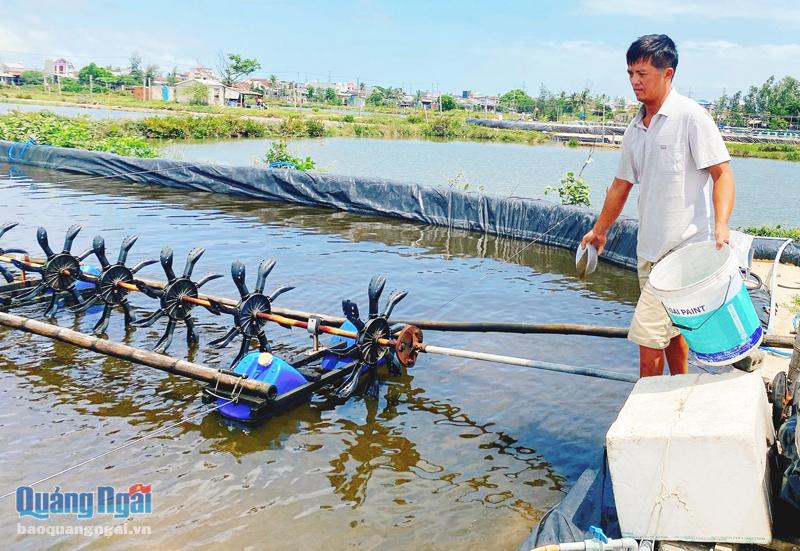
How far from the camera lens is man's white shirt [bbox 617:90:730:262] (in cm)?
365

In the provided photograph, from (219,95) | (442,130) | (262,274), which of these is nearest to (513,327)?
(262,274)

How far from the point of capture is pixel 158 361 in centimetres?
499

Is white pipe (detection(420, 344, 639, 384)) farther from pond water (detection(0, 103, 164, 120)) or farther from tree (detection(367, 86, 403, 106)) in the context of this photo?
tree (detection(367, 86, 403, 106))

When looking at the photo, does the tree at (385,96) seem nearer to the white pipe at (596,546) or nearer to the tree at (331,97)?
the tree at (331,97)

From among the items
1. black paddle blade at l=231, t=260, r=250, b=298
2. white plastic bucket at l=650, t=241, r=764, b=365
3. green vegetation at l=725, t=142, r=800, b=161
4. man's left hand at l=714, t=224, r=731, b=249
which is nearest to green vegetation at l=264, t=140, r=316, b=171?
black paddle blade at l=231, t=260, r=250, b=298

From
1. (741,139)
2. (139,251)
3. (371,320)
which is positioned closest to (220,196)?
(139,251)

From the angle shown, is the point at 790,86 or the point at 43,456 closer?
the point at 43,456

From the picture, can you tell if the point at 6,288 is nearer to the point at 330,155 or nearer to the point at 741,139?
the point at 330,155

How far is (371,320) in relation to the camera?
5160 mm

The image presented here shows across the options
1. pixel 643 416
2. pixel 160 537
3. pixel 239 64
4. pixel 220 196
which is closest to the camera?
pixel 643 416

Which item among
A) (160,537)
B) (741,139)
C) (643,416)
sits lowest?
(160,537)

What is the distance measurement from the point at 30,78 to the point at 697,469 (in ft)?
457

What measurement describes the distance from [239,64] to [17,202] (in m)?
76.8

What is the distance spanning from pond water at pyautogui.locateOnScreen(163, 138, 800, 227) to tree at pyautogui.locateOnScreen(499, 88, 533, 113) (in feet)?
231
